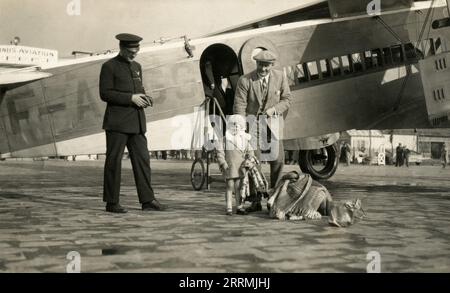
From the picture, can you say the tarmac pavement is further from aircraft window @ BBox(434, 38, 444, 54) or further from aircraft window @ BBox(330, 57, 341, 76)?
aircraft window @ BBox(434, 38, 444, 54)

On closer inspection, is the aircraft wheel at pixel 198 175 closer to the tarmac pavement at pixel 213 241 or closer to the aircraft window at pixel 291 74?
the aircraft window at pixel 291 74

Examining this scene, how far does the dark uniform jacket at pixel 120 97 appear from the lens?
670cm

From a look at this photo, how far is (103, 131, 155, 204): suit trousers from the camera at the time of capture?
666cm

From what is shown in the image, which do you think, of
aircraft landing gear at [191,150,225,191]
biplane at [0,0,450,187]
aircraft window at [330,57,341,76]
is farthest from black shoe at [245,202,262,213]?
aircraft window at [330,57,341,76]

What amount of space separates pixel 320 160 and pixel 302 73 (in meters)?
2.95

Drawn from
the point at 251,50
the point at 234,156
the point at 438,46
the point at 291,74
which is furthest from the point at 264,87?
the point at 438,46

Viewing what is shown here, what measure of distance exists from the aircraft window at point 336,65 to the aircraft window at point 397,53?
4.14 ft

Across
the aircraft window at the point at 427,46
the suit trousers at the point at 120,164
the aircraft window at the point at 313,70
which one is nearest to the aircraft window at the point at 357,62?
the aircraft window at the point at 313,70

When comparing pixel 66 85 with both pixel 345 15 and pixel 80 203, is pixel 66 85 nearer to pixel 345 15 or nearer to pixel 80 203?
pixel 80 203

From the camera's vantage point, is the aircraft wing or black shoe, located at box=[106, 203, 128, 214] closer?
black shoe, located at box=[106, 203, 128, 214]

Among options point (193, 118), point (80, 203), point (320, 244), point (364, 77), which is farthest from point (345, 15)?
point (320, 244)

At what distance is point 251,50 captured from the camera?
33.2 ft

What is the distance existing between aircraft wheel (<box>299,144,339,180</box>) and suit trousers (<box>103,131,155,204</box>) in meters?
6.50
